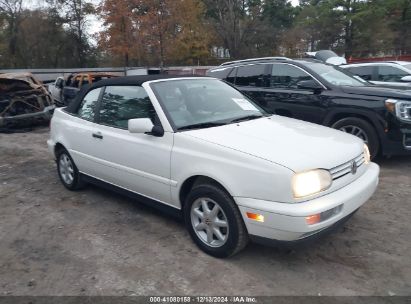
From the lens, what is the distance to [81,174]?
5.04m

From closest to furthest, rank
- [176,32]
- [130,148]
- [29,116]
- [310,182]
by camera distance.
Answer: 1. [310,182]
2. [130,148]
3. [29,116]
4. [176,32]

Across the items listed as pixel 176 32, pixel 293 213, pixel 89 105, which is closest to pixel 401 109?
pixel 293 213

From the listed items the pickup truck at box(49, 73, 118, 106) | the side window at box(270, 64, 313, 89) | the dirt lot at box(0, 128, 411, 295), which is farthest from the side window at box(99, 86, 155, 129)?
the pickup truck at box(49, 73, 118, 106)

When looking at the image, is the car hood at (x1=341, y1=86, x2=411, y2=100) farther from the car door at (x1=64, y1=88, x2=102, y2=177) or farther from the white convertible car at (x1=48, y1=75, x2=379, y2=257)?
the car door at (x1=64, y1=88, x2=102, y2=177)

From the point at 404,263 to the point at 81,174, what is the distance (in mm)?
3866

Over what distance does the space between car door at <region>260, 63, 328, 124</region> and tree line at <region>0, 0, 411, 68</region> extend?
2187 centimetres

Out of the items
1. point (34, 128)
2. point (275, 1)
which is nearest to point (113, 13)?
point (34, 128)

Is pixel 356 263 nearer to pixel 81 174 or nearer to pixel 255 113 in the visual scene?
pixel 255 113

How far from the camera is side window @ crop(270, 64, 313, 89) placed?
652 cm

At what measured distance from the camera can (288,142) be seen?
329cm

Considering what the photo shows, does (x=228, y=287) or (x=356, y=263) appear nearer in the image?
(x=228, y=287)

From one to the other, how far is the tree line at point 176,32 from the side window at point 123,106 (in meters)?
23.9

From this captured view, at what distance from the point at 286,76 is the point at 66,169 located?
4.01m

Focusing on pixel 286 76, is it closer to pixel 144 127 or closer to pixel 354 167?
pixel 354 167
